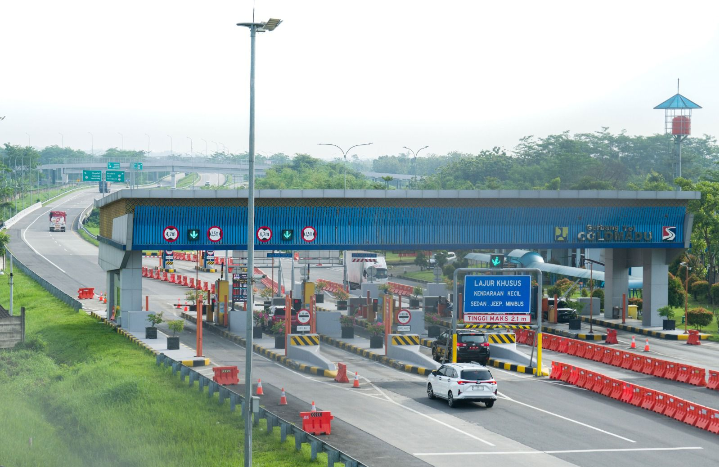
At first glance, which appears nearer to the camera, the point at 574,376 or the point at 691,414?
the point at 691,414

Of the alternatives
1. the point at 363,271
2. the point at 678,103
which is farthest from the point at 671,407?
the point at 678,103

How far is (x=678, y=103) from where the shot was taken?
126 metres

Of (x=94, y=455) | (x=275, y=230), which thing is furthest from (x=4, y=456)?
(x=275, y=230)

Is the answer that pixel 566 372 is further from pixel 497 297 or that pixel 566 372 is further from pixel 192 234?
pixel 192 234

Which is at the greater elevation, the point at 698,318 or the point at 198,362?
the point at 698,318

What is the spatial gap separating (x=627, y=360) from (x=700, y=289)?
1218 inches

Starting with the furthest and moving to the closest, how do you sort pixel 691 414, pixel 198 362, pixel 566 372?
1. pixel 198 362
2. pixel 566 372
3. pixel 691 414

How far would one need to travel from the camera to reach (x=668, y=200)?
57031 mm

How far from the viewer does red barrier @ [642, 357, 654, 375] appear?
41.4 meters

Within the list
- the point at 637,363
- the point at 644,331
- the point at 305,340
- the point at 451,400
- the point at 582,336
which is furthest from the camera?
the point at 644,331

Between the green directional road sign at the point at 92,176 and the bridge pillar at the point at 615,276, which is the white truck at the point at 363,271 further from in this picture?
the bridge pillar at the point at 615,276

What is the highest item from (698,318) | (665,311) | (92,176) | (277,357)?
(92,176)

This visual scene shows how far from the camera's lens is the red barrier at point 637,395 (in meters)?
34.6

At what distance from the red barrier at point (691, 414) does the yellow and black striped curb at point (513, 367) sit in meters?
10.2
